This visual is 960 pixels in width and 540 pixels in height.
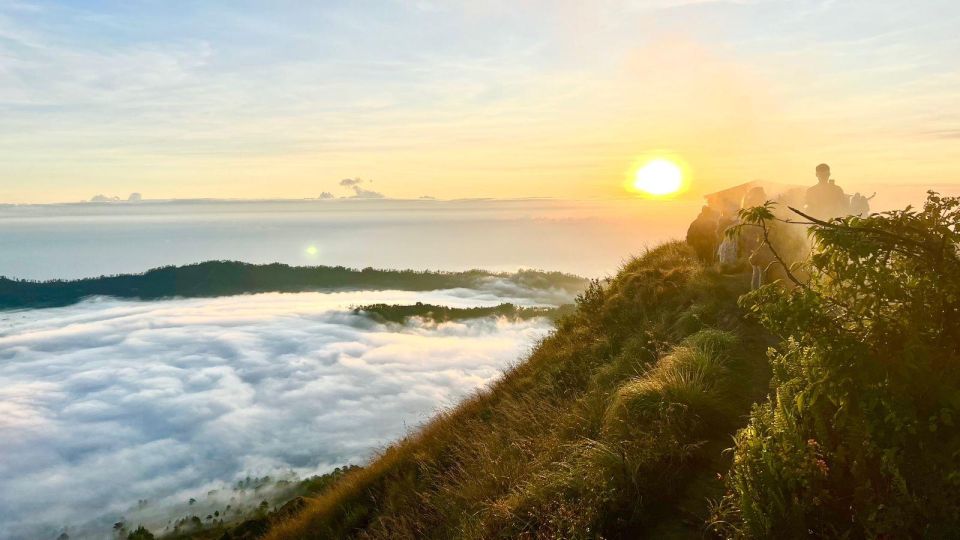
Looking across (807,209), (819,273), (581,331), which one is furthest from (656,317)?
(807,209)

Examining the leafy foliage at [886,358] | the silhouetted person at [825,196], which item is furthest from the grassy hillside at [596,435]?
the silhouetted person at [825,196]

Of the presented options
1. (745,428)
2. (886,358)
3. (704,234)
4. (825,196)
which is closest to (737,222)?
(704,234)

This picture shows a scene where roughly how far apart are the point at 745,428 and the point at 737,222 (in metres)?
10.2

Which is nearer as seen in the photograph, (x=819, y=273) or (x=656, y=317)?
(x=819, y=273)

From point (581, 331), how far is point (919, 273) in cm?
1115

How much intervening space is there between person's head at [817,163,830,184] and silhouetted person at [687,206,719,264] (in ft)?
14.8

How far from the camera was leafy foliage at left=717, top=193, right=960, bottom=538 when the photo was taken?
3705 millimetres

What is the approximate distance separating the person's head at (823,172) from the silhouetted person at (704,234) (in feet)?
14.8

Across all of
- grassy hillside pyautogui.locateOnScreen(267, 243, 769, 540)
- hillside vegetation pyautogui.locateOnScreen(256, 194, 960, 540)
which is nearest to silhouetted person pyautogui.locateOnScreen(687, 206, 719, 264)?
grassy hillside pyautogui.locateOnScreen(267, 243, 769, 540)

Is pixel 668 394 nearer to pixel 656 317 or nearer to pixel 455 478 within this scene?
pixel 455 478

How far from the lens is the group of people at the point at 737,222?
597 inches

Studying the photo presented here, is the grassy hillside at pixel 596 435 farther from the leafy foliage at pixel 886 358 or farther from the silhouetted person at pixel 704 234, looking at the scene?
the leafy foliage at pixel 886 358

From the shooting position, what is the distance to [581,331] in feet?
49.1

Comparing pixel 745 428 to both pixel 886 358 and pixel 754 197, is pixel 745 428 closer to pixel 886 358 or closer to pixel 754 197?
pixel 886 358
